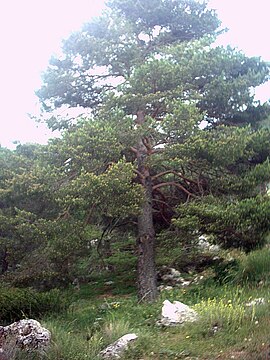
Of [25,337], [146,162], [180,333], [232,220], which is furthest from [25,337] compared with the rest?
[146,162]

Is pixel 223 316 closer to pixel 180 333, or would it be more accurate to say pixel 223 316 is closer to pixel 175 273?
pixel 180 333

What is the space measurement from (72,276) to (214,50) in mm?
6113

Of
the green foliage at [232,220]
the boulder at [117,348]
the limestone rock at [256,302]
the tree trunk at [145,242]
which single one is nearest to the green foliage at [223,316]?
the limestone rock at [256,302]

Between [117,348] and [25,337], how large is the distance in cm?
121

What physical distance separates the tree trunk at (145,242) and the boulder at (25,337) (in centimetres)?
348

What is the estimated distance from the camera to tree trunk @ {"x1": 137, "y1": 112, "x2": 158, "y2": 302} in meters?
8.98

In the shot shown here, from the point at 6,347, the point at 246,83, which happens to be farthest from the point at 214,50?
the point at 6,347

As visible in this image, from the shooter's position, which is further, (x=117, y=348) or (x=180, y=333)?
(x=180, y=333)

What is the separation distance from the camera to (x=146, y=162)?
9031mm

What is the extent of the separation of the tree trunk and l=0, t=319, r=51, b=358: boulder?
348cm

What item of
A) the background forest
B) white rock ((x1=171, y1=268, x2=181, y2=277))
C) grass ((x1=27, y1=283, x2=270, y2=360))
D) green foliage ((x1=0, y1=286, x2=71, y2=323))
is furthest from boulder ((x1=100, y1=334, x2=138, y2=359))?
white rock ((x1=171, y1=268, x2=181, y2=277))

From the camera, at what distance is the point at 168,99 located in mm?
9102

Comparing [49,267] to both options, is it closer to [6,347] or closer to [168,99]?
[6,347]

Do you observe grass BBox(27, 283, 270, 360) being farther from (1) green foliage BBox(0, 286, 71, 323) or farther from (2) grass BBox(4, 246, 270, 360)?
(1) green foliage BBox(0, 286, 71, 323)
